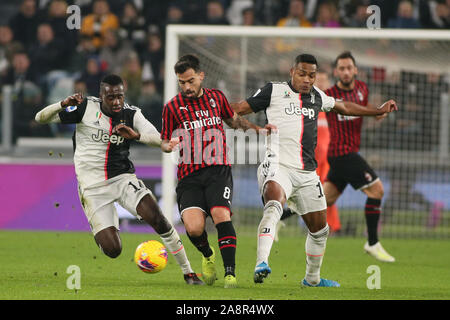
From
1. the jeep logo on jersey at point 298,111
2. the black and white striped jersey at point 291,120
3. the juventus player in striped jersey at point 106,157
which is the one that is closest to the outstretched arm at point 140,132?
the juventus player in striped jersey at point 106,157

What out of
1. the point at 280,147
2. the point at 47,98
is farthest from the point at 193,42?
the point at 280,147

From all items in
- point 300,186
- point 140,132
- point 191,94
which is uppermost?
point 191,94

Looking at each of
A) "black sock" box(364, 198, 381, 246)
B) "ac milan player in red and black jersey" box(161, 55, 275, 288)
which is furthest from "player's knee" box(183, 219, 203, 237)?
"black sock" box(364, 198, 381, 246)

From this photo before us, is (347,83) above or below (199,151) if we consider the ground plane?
above

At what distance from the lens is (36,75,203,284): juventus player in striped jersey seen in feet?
25.1

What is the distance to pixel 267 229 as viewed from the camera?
680cm

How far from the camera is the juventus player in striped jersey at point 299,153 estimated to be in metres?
7.27

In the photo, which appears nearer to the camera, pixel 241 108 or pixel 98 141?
pixel 241 108

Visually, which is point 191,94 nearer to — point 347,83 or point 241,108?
point 241,108

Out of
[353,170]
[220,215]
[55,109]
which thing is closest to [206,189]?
[220,215]

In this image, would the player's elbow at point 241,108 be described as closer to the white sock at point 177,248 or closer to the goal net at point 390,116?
the white sock at point 177,248

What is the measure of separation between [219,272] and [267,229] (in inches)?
68.6

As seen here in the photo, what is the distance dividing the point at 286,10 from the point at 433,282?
30.9 ft

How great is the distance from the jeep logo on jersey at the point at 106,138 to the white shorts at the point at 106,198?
1.10 ft
